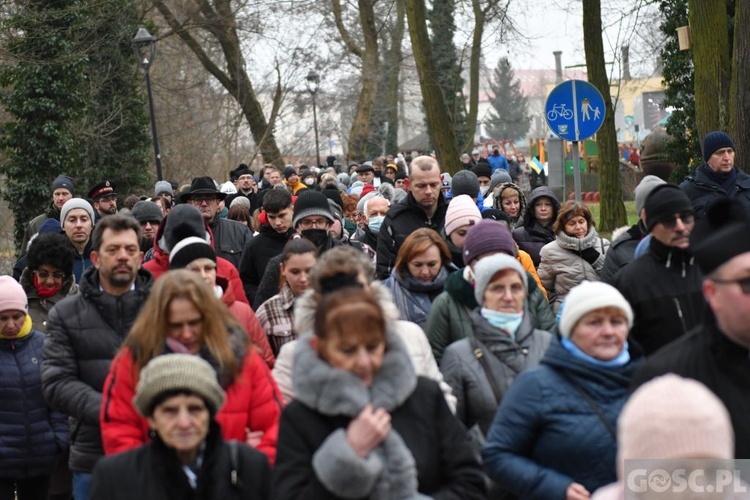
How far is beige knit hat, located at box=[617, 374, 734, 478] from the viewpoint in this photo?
3.07 meters

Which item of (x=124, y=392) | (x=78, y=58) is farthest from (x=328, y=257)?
(x=78, y=58)

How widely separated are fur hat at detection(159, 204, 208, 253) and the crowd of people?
1 cm

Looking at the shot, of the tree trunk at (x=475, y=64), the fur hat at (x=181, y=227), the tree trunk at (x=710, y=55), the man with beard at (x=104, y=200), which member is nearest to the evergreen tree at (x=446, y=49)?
the tree trunk at (x=475, y=64)

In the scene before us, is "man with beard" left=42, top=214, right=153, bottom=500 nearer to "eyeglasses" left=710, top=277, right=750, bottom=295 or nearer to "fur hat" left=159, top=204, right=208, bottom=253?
"fur hat" left=159, top=204, right=208, bottom=253

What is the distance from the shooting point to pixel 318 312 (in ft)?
14.6

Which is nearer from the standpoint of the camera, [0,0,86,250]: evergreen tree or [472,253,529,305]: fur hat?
[472,253,529,305]: fur hat

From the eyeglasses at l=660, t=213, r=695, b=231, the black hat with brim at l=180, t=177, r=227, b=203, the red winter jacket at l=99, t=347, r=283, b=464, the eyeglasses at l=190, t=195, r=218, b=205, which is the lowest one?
the red winter jacket at l=99, t=347, r=283, b=464

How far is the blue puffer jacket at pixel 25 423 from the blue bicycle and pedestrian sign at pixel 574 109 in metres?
8.00

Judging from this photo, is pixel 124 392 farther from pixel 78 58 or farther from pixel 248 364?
pixel 78 58

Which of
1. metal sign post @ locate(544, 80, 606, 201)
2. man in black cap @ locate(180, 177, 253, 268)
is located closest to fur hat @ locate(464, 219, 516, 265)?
man in black cap @ locate(180, 177, 253, 268)

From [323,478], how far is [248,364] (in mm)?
1303

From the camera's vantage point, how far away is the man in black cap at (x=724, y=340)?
420 centimetres

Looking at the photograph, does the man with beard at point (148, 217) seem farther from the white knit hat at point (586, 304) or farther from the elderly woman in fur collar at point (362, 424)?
the elderly woman in fur collar at point (362, 424)

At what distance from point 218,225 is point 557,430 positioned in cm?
721
